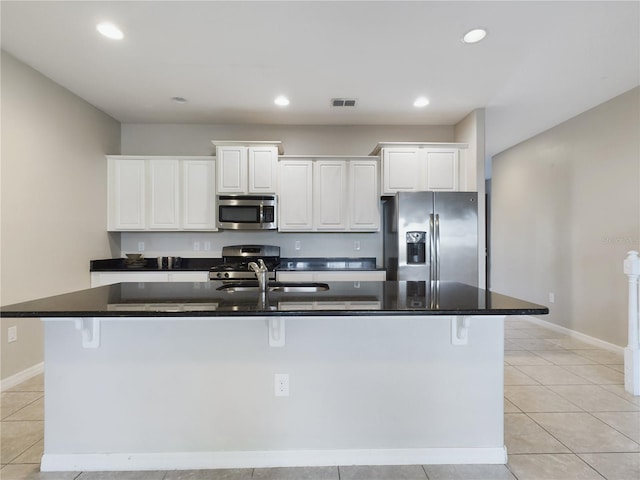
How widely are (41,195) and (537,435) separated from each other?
4.35m

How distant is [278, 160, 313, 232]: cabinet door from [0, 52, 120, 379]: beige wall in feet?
6.99

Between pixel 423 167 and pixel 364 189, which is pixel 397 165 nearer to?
pixel 423 167

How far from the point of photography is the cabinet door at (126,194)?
4.08 m

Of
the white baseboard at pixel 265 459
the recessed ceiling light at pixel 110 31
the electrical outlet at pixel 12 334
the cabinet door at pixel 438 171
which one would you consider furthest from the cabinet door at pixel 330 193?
the electrical outlet at pixel 12 334

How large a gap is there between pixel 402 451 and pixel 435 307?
908mm

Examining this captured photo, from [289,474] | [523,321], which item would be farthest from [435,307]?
[523,321]

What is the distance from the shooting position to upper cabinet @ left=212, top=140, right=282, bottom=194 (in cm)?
403

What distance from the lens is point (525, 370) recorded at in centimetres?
318

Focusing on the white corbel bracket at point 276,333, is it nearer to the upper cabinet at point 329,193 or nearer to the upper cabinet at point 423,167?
the upper cabinet at point 329,193

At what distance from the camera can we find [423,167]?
402cm

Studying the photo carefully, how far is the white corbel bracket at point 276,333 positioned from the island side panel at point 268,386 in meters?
0.04

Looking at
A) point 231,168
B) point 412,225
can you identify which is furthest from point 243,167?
point 412,225

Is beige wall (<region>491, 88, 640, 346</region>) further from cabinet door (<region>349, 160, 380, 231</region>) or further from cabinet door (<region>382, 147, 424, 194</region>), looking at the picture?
cabinet door (<region>349, 160, 380, 231</region>)

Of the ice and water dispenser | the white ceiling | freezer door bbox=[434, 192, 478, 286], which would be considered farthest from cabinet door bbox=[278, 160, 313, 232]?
freezer door bbox=[434, 192, 478, 286]
